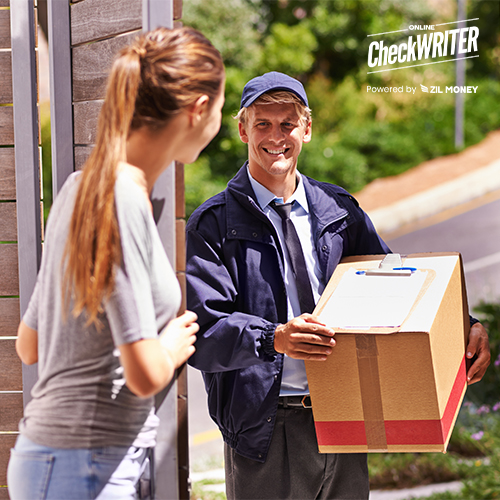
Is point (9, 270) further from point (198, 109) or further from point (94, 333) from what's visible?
point (198, 109)

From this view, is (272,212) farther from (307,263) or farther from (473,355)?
(473,355)

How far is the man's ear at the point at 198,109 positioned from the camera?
52.7 inches

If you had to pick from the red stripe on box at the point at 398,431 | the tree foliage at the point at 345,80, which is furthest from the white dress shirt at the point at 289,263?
the tree foliage at the point at 345,80

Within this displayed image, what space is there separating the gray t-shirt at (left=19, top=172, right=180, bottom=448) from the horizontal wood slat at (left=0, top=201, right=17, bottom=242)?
61cm

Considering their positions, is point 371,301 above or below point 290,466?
above

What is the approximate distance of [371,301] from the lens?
1.71 meters

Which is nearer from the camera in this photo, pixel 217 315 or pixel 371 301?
pixel 371 301

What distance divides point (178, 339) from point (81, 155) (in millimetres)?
629

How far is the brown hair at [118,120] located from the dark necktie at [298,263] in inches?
29.2

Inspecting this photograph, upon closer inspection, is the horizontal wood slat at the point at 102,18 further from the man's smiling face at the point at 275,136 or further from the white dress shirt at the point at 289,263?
the white dress shirt at the point at 289,263

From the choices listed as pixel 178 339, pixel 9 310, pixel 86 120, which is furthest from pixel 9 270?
pixel 178 339

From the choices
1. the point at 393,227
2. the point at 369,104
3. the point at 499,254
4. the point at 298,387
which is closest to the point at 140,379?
the point at 298,387

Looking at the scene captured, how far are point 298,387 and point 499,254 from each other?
731cm

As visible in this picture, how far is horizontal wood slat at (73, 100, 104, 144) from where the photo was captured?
1.67 m
